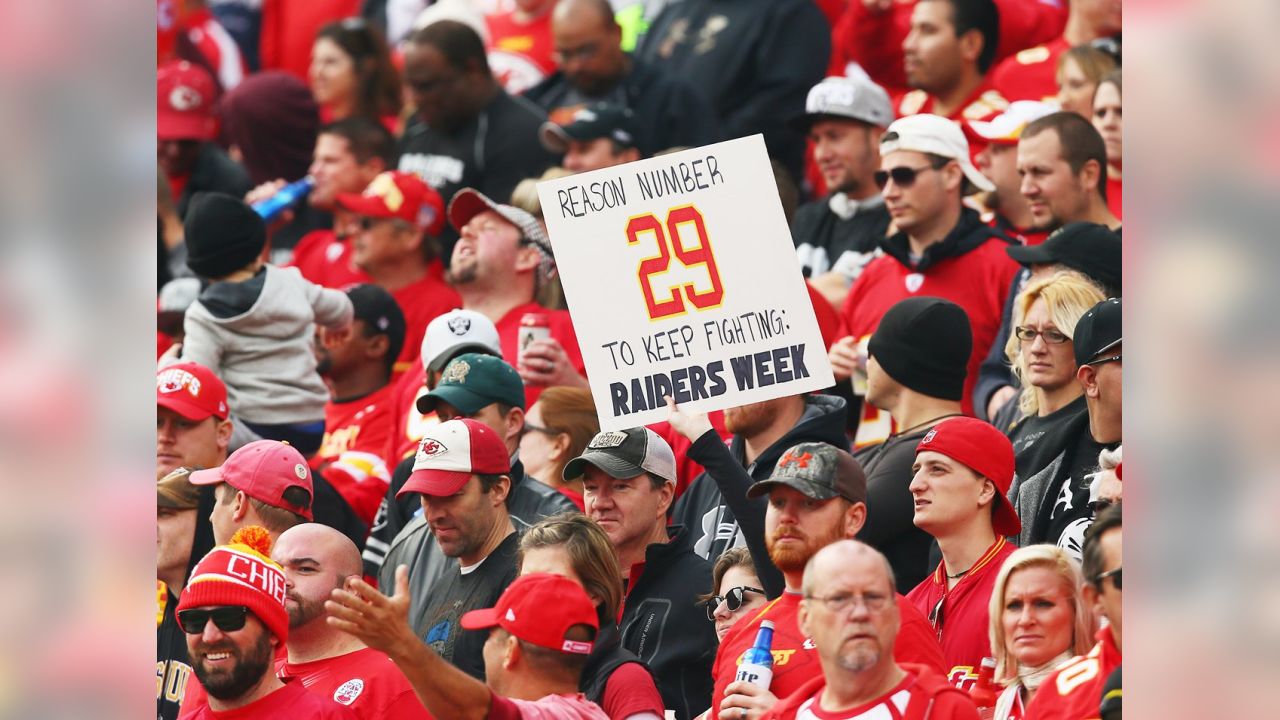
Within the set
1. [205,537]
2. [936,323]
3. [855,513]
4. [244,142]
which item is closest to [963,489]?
[855,513]

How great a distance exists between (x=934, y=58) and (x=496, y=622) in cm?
532

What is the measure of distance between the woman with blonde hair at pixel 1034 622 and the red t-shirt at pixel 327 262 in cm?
572

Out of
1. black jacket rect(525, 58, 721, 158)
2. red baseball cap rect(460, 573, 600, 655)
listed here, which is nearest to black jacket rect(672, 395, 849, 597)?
red baseball cap rect(460, 573, 600, 655)

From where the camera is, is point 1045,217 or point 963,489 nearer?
point 963,489

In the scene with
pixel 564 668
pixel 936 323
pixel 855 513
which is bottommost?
pixel 564 668

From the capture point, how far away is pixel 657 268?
6.55m

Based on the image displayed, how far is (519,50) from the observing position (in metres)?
12.4

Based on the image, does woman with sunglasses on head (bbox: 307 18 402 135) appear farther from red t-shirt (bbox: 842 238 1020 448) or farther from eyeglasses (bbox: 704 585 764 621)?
eyeglasses (bbox: 704 585 764 621)

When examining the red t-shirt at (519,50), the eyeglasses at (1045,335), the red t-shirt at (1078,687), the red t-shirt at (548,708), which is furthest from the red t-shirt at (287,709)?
the red t-shirt at (519,50)

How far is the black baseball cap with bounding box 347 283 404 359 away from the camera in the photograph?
9.36m

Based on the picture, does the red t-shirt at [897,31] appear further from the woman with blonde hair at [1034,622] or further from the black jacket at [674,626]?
the woman with blonde hair at [1034,622]

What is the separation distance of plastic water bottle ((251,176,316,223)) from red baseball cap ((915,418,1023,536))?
5847mm

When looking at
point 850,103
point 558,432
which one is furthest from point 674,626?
point 850,103
